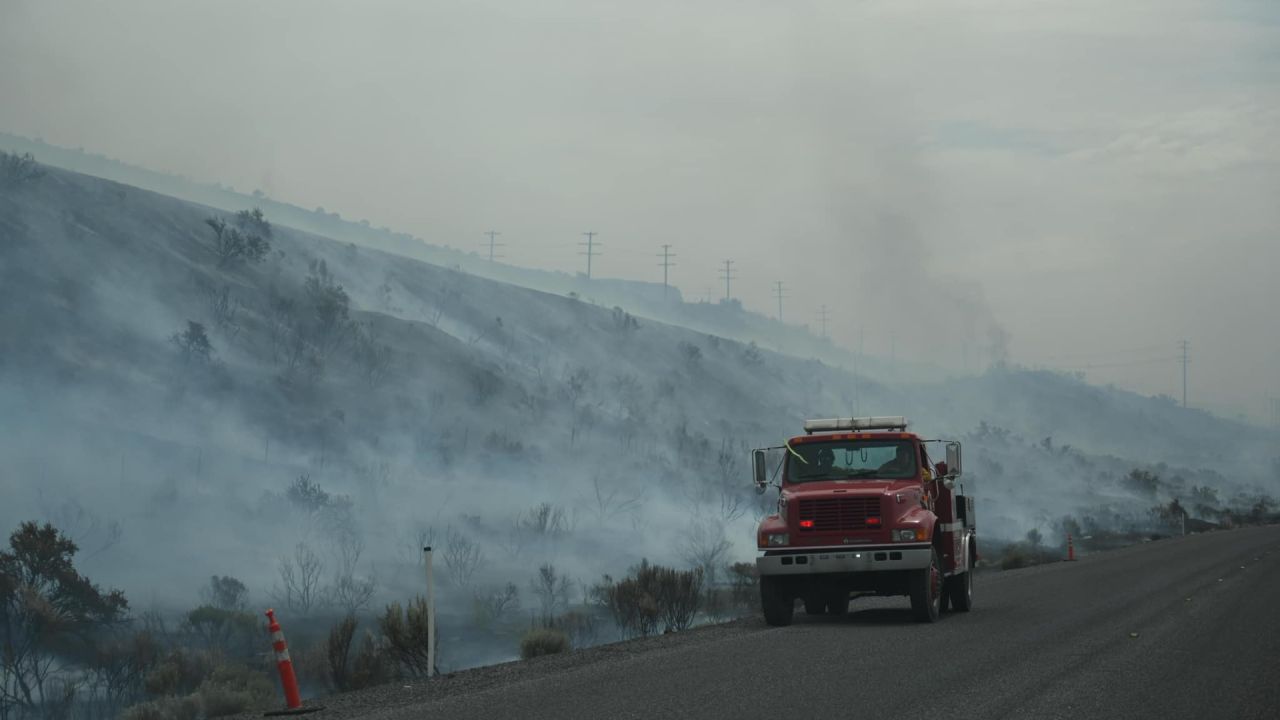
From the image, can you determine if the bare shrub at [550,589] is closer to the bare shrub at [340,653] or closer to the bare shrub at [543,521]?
the bare shrub at [543,521]

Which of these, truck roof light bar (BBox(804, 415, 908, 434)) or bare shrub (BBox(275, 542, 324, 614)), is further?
bare shrub (BBox(275, 542, 324, 614))

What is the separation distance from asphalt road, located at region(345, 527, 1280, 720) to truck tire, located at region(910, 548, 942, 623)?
0.32 m

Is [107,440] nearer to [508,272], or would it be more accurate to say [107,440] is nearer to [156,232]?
[156,232]

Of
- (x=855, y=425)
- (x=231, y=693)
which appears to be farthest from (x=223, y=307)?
(x=855, y=425)

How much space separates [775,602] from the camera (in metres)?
18.2

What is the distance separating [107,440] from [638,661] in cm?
4307

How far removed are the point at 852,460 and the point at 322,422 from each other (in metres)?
Result: 47.2

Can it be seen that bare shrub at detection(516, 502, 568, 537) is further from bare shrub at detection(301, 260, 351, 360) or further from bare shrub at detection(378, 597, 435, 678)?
bare shrub at detection(378, 597, 435, 678)

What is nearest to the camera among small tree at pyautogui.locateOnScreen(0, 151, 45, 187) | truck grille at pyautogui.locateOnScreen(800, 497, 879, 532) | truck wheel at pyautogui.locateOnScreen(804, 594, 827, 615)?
truck grille at pyautogui.locateOnScreen(800, 497, 879, 532)

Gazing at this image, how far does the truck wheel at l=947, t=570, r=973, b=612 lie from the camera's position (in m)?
20.0

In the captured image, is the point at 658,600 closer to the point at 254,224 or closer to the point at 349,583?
the point at 349,583

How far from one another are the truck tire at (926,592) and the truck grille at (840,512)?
0.97 metres

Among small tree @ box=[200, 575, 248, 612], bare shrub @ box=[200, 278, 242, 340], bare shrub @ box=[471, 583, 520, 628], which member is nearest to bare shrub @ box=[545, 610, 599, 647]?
bare shrub @ box=[471, 583, 520, 628]

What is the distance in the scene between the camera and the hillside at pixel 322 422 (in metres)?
49.5
